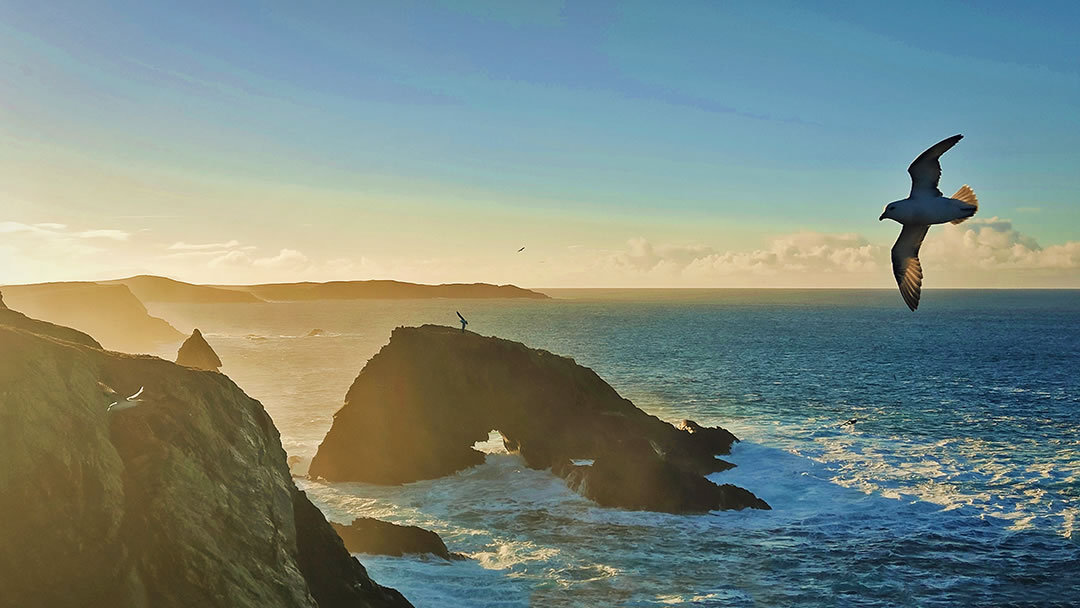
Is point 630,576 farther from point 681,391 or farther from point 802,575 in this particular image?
point 681,391

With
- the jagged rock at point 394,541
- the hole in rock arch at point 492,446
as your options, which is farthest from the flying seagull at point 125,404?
the hole in rock arch at point 492,446

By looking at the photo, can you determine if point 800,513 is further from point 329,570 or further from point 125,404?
point 125,404

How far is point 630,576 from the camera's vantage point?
22141 mm

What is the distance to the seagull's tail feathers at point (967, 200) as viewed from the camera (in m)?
9.11

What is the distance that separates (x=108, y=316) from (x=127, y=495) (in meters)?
124

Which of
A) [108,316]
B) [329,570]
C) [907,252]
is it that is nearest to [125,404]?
[329,570]

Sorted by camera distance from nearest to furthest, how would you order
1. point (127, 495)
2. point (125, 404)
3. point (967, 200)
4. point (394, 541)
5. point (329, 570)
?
point (967, 200)
point (127, 495)
point (125, 404)
point (329, 570)
point (394, 541)

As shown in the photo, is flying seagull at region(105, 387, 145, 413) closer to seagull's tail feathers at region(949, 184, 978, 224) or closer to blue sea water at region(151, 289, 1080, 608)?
blue sea water at region(151, 289, 1080, 608)

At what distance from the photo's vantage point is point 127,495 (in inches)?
452

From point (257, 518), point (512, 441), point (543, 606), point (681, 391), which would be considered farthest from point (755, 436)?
point (257, 518)

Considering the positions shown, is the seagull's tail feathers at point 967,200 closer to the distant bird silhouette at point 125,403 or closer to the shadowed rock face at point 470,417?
the distant bird silhouette at point 125,403

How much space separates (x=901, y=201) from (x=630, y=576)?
52.8 feet

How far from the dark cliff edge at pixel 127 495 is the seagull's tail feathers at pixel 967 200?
1181 cm

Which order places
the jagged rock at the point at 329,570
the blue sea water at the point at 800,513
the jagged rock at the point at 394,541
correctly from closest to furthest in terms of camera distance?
the jagged rock at the point at 329,570
the blue sea water at the point at 800,513
the jagged rock at the point at 394,541
